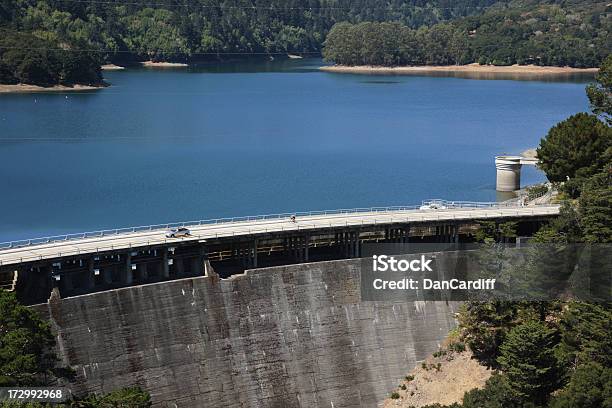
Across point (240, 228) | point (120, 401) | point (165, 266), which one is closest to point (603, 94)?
point (240, 228)

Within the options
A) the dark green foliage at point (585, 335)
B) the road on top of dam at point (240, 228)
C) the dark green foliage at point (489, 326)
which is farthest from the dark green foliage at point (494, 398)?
the road on top of dam at point (240, 228)

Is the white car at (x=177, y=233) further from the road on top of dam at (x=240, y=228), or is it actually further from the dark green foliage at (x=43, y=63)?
the dark green foliage at (x=43, y=63)

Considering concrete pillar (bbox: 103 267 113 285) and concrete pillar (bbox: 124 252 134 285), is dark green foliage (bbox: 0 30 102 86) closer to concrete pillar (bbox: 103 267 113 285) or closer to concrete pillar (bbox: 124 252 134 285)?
concrete pillar (bbox: 103 267 113 285)

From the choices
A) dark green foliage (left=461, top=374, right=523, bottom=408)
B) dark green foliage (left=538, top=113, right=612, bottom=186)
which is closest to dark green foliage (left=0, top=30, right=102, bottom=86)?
dark green foliage (left=538, top=113, right=612, bottom=186)

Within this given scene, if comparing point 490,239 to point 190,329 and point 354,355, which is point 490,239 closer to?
point 354,355

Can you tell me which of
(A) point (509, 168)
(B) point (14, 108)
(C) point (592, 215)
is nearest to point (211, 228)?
(C) point (592, 215)

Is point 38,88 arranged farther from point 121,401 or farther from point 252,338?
point 121,401
